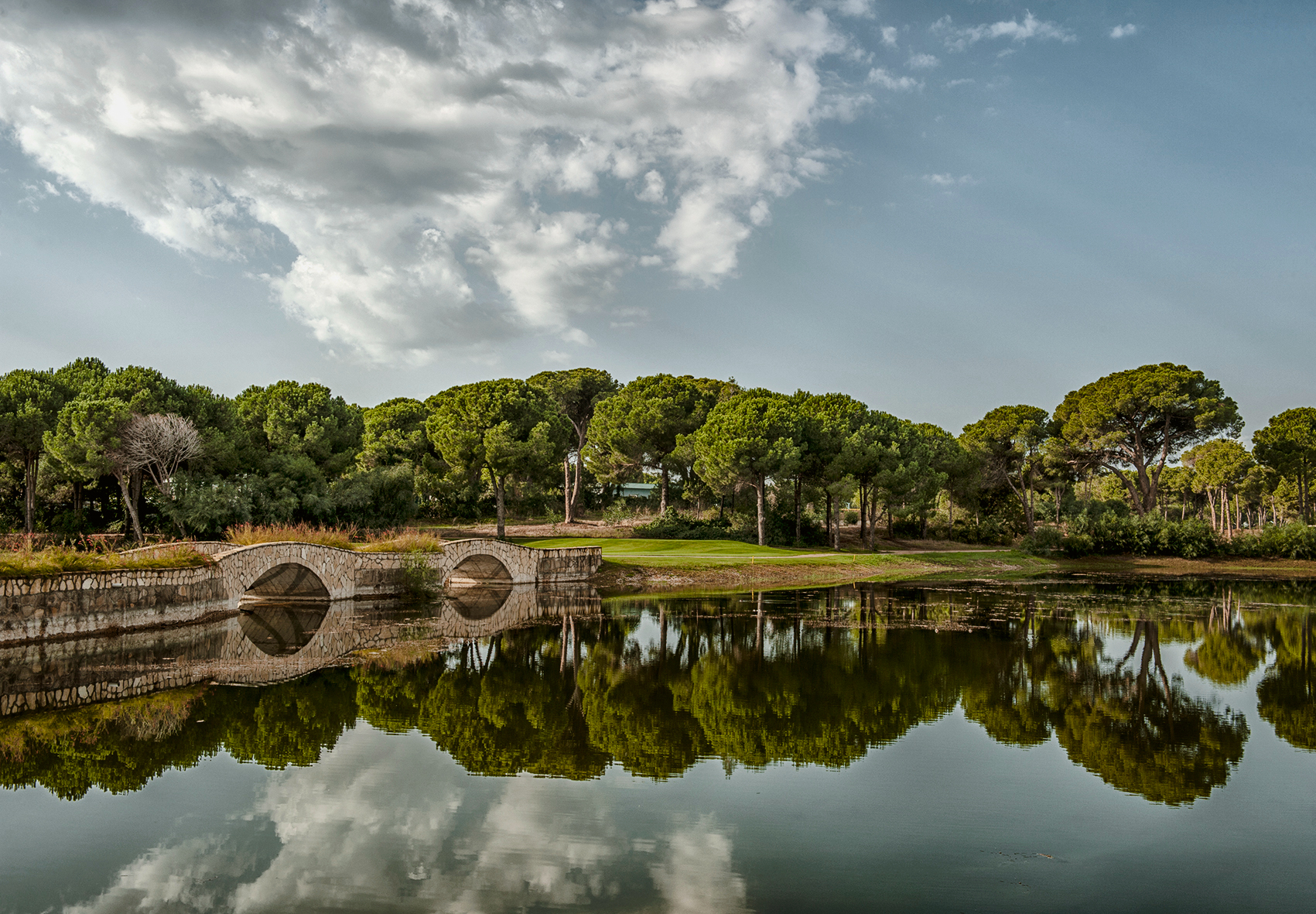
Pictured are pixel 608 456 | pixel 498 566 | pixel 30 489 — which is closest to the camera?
pixel 498 566

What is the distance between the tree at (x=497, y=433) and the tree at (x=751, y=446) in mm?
9586

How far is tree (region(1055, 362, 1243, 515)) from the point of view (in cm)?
4644

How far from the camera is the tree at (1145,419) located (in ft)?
152

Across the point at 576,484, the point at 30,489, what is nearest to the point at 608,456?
the point at 576,484

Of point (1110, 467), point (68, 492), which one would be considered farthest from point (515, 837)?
point (1110, 467)

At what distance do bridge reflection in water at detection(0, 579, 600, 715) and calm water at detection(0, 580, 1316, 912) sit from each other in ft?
0.57

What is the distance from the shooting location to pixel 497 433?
142 feet

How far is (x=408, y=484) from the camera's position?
4266 centimetres

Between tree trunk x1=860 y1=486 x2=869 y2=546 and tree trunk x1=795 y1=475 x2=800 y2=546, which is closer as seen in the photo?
tree trunk x1=795 y1=475 x2=800 y2=546

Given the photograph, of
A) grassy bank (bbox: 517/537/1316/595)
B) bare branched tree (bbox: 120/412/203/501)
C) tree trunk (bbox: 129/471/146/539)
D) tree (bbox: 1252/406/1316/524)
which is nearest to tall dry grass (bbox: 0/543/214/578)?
bare branched tree (bbox: 120/412/203/501)

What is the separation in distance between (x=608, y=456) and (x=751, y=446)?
45.2ft

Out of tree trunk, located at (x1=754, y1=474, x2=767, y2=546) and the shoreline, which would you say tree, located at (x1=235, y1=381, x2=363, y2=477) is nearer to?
the shoreline

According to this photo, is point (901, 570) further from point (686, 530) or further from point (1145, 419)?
point (1145, 419)

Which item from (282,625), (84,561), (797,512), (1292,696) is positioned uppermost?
(797,512)
